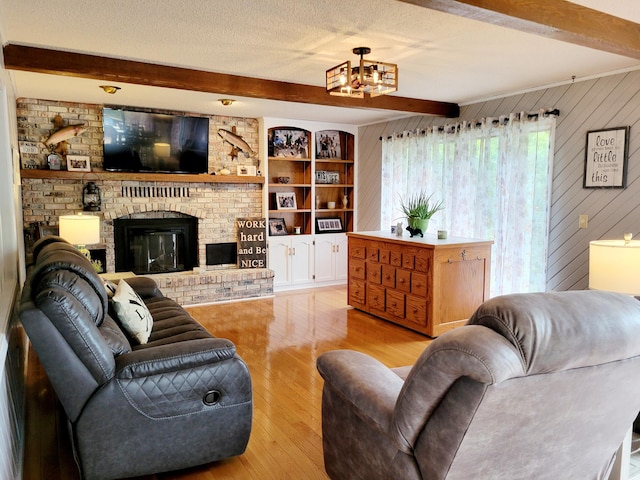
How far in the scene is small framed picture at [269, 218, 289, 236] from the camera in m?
6.87

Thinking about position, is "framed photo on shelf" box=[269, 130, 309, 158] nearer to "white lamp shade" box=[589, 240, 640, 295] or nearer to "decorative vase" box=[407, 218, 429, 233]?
"decorative vase" box=[407, 218, 429, 233]

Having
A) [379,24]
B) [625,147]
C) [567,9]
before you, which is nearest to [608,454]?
[567,9]

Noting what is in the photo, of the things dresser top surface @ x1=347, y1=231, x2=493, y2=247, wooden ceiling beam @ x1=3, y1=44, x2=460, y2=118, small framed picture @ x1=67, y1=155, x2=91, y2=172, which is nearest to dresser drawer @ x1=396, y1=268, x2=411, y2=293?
dresser top surface @ x1=347, y1=231, x2=493, y2=247

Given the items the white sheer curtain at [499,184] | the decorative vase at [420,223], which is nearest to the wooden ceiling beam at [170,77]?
the white sheer curtain at [499,184]

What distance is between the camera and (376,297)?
5.14 meters

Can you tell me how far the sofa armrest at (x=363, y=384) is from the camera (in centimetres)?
167

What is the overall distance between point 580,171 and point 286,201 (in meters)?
3.95

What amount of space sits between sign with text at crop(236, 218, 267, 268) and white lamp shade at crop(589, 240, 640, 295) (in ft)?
14.6

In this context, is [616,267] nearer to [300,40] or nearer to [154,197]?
[300,40]

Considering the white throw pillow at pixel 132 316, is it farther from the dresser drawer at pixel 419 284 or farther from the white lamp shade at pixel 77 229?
the dresser drawer at pixel 419 284

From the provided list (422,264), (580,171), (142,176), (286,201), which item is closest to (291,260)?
(286,201)

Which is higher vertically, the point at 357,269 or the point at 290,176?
the point at 290,176

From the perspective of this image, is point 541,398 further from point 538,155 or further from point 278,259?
point 278,259

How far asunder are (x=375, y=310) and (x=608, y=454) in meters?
3.46
